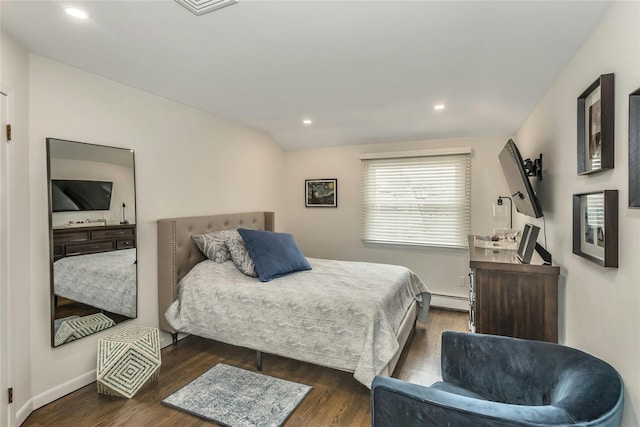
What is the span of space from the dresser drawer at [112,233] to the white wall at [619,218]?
3241mm

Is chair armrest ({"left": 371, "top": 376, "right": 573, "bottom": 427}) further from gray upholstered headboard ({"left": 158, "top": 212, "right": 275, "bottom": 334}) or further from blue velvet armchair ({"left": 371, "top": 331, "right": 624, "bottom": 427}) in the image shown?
gray upholstered headboard ({"left": 158, "top": 212, "right": 275, "bottom": 334})

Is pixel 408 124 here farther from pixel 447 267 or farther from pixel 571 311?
pixel 571 311

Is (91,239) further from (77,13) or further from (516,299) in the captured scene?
(516,299)

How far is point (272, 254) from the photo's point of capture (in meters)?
3.13

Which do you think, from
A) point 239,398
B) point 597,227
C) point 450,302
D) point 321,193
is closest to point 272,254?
point 239,398

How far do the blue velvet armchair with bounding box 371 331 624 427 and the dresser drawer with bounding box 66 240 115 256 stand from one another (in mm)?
2365

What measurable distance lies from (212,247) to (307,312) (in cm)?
135

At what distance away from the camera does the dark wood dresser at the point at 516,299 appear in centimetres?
201

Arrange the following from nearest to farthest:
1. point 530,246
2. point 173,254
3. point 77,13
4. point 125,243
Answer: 1. point 77,13
2. point 530,246
3. point 125,243
4. point 173,254

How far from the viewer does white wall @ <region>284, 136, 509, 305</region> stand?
13.1 feet

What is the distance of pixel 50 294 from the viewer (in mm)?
2232

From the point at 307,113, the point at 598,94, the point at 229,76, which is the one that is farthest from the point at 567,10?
the point at 307,113

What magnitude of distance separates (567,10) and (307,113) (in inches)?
95.2

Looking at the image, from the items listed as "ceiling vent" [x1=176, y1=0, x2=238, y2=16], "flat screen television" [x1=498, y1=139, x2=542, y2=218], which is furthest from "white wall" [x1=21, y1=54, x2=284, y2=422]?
"flat screen television" [x1=498, y1=139, x2=542, y2=218]
